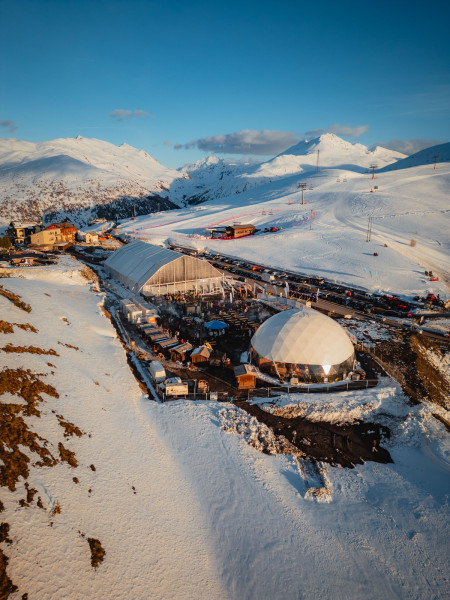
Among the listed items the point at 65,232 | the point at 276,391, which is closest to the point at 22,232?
the point at 65,232

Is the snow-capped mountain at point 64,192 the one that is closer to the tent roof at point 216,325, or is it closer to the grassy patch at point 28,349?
the tent roof at point 216,325

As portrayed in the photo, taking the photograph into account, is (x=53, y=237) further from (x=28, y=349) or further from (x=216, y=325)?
(x=28, y=349)

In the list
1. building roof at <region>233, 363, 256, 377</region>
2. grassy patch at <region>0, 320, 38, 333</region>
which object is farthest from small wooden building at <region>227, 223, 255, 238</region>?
grassy patch at <region>0, 320, 38, 333</region>

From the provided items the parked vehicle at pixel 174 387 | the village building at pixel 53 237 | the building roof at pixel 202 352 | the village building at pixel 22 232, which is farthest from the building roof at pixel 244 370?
the village building at pixel 22 232

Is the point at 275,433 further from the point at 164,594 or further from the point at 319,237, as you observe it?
the point at 319,237

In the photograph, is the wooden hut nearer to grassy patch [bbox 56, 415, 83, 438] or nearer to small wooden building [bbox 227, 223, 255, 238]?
grassy patch [bbox 56, 415, 83, 438]

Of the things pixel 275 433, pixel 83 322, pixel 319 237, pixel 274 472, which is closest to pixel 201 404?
pixel 275 433
